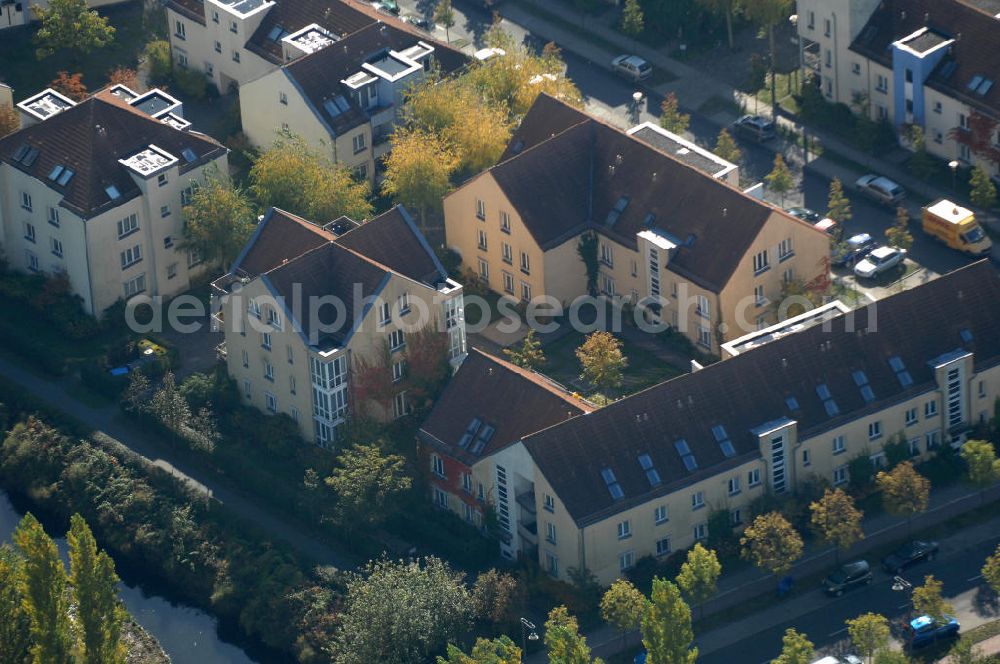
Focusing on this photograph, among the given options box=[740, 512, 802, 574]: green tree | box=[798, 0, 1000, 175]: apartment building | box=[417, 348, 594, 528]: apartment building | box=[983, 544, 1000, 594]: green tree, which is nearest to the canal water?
box=[417, 348, 594, 528]: apartment building

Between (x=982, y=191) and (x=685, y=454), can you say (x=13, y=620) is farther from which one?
(x=982, y=191)

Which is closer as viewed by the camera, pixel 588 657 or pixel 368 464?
pixel 588 657

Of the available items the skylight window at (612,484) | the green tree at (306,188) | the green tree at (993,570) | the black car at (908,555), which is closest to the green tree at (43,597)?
the skylight window at (612,484)

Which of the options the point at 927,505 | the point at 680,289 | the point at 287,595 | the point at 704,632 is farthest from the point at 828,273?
the point at 287,595

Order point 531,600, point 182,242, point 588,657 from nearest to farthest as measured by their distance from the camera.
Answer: point 588,657 < point 531,600 < point 182,242

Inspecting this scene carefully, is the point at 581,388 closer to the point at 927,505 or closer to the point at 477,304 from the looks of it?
the point at 477,304

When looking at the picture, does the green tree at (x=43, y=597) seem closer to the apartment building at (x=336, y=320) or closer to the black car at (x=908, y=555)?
the apartment building at (x=336, y=320)

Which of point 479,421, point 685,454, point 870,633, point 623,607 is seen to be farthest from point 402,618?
point 870,633
